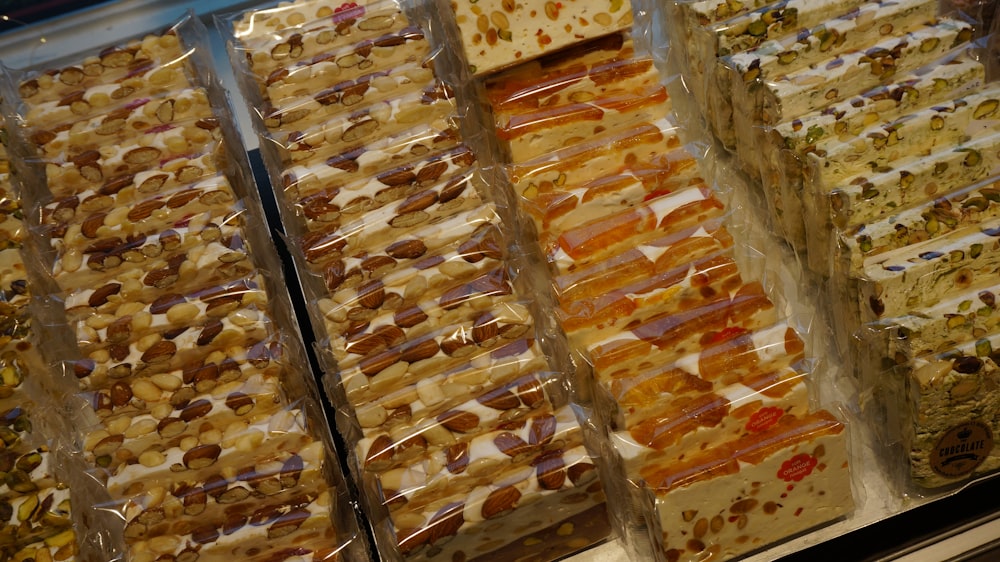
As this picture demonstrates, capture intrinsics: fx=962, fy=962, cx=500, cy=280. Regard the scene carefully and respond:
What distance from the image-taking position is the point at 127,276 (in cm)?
208

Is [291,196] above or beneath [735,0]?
beneath

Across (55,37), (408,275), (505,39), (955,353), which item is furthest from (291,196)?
(955,353)

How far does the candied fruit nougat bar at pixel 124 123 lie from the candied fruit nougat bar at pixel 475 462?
1017 millimetres

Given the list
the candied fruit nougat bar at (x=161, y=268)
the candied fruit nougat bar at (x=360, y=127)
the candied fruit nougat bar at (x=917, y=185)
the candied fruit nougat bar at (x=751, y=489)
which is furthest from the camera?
the candied fruit nougat bar at (x=360, y=127)

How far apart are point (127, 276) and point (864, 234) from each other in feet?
5.08

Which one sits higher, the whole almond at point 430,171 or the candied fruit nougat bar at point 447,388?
the whole almond at point 430,171

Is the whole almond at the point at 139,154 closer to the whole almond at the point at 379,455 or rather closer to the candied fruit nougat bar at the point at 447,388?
the candied fruit nougat bar at the point at 447,388

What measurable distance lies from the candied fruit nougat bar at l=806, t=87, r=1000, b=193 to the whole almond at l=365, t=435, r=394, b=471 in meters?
1.05

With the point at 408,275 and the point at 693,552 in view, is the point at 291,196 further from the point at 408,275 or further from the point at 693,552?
the point at 693,552

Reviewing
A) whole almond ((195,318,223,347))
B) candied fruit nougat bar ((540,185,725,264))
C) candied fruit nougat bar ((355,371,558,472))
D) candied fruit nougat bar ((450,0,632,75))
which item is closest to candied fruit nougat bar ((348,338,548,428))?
candied fruit nougat bar ((355,371,558,472))

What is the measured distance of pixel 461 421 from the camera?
1858mm

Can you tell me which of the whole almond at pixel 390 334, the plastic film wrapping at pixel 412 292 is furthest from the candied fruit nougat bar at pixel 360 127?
the whole almond at pixel 390 334

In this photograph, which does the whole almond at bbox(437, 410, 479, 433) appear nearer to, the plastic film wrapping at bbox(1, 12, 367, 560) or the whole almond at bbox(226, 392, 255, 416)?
the plastic film wrapping at bbox(1, 12, 367, 560)

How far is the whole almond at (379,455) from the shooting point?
72.5 inches
